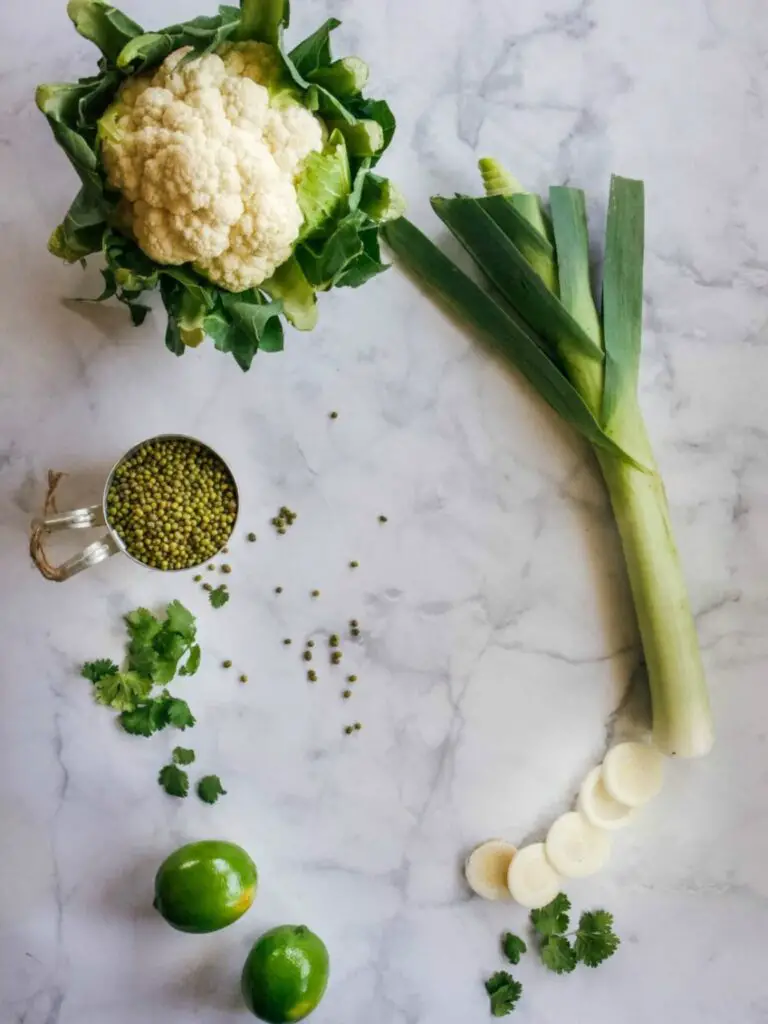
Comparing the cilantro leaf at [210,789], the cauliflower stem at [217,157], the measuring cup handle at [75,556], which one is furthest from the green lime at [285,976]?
the cauliflower stem at [217,157]

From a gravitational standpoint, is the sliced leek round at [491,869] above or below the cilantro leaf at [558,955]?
above

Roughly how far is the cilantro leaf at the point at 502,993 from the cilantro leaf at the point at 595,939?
3.6 inches

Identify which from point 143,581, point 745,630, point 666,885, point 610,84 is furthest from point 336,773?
point 610,84

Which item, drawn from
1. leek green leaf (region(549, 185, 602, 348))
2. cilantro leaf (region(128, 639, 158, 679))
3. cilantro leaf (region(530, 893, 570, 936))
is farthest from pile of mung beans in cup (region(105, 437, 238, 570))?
cilantro leaf (region(530, 893, 570, 936))

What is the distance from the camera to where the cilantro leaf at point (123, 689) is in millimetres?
1211

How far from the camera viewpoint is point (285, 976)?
1118 millimetres

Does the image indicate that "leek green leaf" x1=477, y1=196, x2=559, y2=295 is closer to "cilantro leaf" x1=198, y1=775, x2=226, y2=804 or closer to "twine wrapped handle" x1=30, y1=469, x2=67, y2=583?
"twine wrapped handle" x1=30, y1=469, x2=67, y2=583

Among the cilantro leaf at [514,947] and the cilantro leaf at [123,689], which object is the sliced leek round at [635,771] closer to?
the cilantro leaf at [514,947]

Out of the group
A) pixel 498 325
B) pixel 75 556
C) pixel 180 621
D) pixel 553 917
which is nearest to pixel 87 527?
pixel 75 556

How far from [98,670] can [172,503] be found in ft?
0.79

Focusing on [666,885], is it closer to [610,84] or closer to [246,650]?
[246,650]

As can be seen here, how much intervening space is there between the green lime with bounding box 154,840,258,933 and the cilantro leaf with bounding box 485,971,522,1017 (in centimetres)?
34

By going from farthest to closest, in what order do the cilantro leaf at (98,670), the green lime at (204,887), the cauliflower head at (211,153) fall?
the cilantro leaf at (98,670)
the green lime at (204,887)
the cauliflower head at (211,153)

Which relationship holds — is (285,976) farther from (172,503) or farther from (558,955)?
(172,503)
